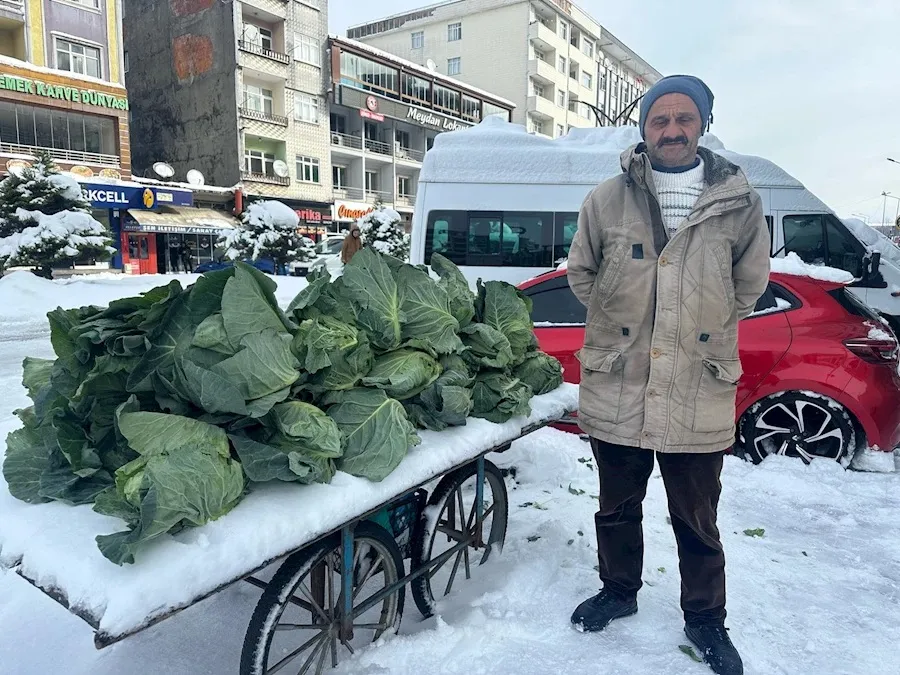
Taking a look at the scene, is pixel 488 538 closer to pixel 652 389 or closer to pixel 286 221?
pixel 652 389

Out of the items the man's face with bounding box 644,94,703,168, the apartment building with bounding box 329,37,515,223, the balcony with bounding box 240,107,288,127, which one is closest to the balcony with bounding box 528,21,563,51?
the apartment building with bounding box 329,37,515,223

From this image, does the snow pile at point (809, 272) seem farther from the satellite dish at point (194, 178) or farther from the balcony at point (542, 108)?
the balcony at point (542, 108)

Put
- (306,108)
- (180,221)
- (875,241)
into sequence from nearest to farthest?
(875,241), (180,221), (306,108)

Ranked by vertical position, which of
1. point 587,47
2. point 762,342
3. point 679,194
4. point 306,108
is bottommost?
point 762,342

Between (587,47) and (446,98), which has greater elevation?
(587,47)

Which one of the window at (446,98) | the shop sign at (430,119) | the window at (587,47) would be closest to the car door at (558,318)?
the shop sign at (430,119)

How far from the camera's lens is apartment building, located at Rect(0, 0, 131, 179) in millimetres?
21922

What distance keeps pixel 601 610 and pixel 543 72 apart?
50619 millimetres

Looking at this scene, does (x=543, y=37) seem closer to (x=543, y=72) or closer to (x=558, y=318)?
(x=543, y=72)

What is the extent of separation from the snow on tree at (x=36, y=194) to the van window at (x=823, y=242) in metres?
18.8

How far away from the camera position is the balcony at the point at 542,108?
155 ft

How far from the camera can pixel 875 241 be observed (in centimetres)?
1157

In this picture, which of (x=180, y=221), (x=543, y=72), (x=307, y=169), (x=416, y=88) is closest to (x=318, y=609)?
(x=180, y=221)

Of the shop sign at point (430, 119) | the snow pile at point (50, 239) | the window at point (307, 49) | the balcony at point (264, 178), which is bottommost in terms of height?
the snow pile at point (50, 239)
